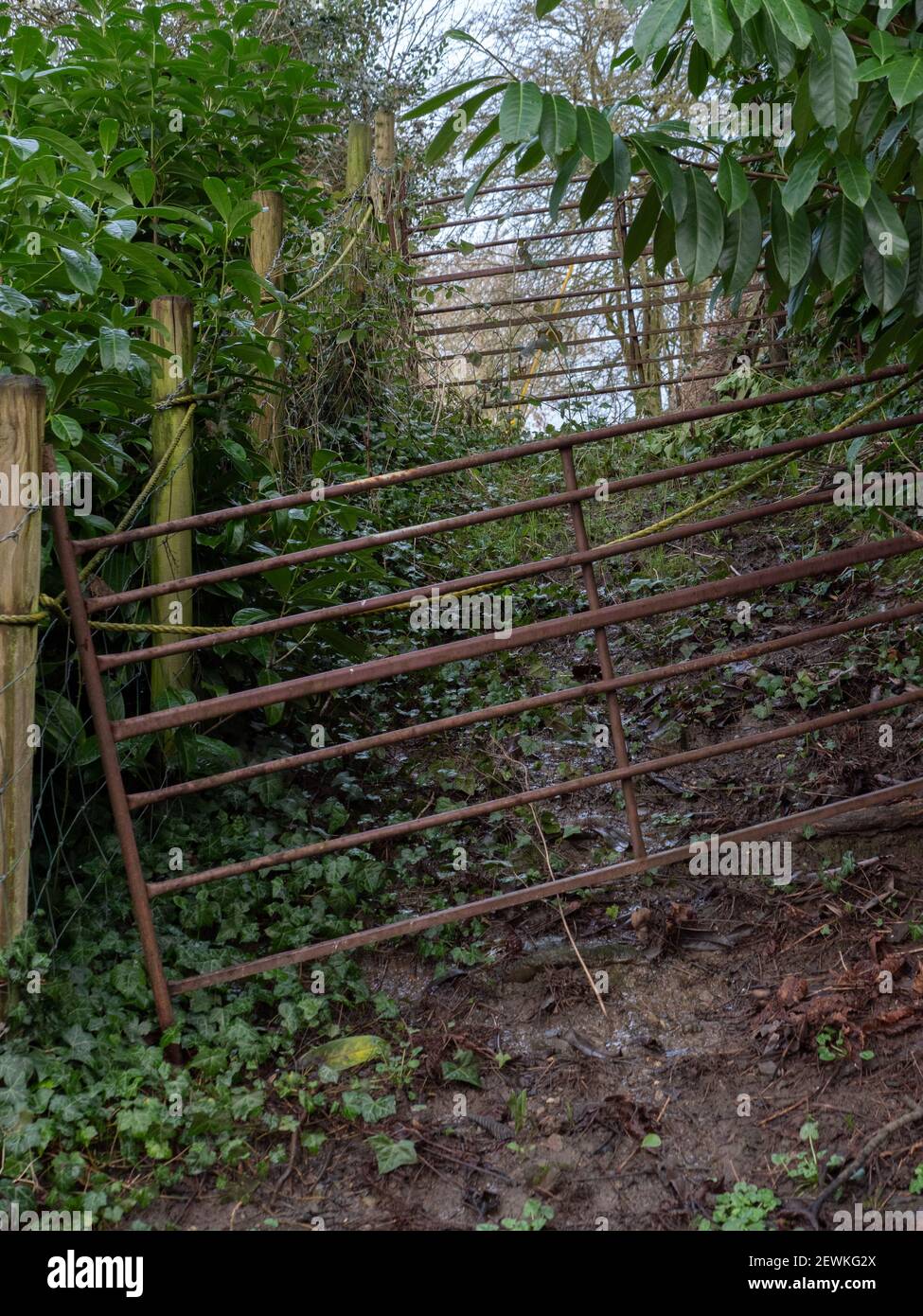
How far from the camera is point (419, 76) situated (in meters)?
9.05

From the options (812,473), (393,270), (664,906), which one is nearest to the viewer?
(664,906)

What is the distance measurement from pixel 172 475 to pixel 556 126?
1564 mm

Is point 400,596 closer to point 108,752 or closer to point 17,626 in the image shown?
point 108,752

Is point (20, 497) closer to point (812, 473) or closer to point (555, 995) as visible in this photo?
point (555, 995)

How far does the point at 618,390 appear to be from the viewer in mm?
7793

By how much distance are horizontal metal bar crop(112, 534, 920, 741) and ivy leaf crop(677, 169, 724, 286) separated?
0.82m

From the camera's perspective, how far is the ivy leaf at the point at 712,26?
6.24 ft

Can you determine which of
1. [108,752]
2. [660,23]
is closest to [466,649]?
[108,752]

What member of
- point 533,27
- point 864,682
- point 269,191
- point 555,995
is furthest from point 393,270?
point 533,27

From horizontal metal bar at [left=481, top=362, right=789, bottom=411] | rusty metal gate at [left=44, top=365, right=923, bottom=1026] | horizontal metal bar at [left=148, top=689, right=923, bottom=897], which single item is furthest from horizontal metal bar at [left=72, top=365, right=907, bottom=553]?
horizontal metal bar at [left=481, top=362, right=789, bottom=411]

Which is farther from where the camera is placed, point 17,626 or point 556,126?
point 17,626

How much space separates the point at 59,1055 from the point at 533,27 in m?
9.97

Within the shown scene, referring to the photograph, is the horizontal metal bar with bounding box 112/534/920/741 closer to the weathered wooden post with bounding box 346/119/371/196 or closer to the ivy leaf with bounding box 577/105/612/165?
the ivy leaf with bounding box 577/105/612/165

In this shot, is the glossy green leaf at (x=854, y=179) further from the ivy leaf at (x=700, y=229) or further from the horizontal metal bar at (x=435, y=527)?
the horizontal metal bar at (x=435, y=527)
